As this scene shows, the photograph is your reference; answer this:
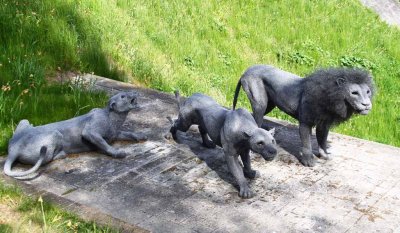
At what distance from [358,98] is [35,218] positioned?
120 inches

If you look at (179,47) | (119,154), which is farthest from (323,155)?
(179,47)

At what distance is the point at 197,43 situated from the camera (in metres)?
10.7

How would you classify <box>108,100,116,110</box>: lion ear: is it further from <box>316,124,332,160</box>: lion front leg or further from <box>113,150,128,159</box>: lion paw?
<box>316,124,332,160</box>: lion front leg

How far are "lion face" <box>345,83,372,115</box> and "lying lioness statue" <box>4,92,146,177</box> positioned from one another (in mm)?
2214

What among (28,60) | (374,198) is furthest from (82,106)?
(374,198)

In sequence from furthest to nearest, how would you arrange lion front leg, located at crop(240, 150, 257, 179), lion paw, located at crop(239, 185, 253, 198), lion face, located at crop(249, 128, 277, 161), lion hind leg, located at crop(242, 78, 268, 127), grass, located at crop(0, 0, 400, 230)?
grass, located at crop(0, 0, 400, 230)
lion hind leg, located at crop(242, 78, 268, 127)
lion front leg, located at crop(240, 150, 257, 179)
lion paw, located at crop(239, 185, 253, 198)
lion face, located at crop(249, 128, 277, 161)

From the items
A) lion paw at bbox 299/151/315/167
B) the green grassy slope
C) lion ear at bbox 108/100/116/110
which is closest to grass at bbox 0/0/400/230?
the green grassy slope

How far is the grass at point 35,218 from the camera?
378cm

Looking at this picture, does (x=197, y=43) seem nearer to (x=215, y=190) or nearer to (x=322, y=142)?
(x=322, y=142)

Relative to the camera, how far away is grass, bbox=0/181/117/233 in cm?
378

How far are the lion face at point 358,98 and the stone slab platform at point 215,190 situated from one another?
787 millimetres

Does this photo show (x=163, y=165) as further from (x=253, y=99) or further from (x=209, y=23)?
(x=209, y=23)

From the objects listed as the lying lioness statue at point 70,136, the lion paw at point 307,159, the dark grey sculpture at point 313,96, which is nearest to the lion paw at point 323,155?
the dark grey sculpture at point 313,96

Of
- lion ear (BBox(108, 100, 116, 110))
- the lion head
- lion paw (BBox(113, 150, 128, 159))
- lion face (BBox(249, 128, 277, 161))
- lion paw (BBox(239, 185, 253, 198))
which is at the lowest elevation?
lion paw (BBox(113, 150, 128, 159))
